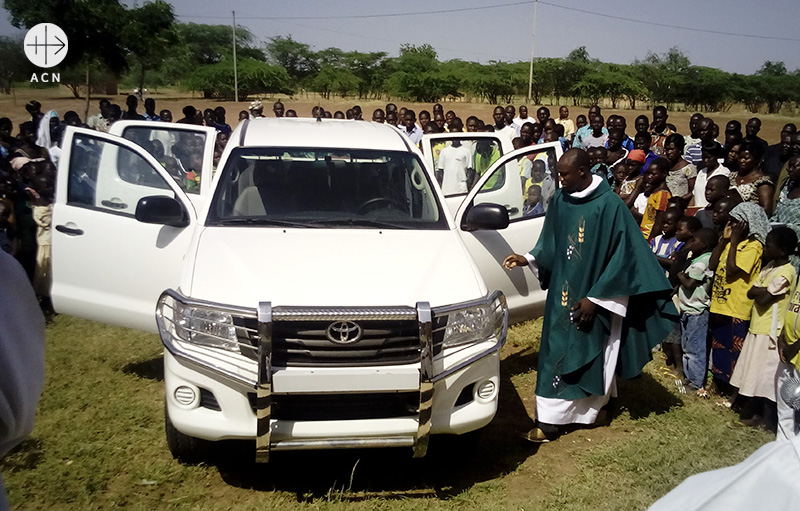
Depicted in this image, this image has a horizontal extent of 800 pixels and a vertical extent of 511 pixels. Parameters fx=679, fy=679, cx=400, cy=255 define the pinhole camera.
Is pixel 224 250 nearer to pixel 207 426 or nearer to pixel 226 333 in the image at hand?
pixel 226 333

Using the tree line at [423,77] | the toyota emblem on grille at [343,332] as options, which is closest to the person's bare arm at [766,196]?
the toyota emblem on grille at [343,332]

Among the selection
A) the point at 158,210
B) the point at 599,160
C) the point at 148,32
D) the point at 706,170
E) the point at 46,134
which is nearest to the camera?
the point at 158,210

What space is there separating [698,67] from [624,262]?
5640cm

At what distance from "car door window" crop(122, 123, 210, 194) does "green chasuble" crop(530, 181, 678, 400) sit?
3.07 metres

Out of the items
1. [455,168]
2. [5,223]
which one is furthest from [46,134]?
[455,168]

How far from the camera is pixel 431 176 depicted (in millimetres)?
4684

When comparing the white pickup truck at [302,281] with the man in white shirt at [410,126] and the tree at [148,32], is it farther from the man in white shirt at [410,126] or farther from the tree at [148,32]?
the tree at [148,32]

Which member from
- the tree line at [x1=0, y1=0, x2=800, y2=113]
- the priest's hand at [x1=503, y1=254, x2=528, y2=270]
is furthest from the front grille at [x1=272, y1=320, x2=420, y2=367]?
the tree line at [x1=0, y1=0, x2=800, y2=113]

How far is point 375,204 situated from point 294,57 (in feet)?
239

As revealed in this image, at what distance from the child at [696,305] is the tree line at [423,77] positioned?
2881 centimetres

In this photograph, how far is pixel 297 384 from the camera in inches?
126

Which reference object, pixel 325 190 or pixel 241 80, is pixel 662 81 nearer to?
pixel 241 80

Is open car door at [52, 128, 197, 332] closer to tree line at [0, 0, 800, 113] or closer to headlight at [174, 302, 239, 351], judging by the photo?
headlight at [174, 302, 239, 351]

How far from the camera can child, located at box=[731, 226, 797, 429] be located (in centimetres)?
446
